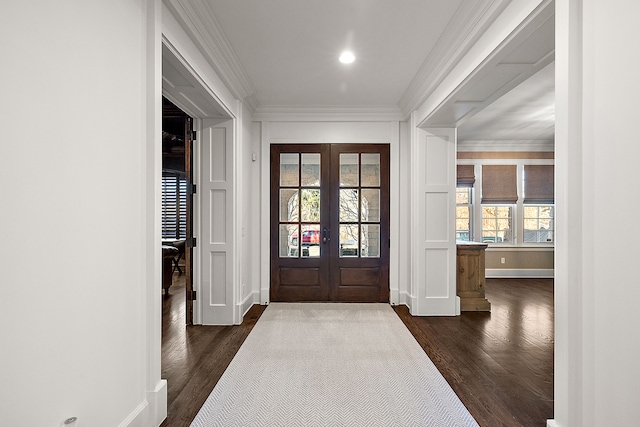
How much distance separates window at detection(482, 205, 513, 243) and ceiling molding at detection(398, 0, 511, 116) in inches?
155

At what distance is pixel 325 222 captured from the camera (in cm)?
509

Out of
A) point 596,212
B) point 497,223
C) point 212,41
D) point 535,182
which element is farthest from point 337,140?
point 535,182

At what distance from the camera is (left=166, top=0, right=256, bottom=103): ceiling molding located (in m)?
2.38

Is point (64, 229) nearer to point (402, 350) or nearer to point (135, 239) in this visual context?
point (135, 239)

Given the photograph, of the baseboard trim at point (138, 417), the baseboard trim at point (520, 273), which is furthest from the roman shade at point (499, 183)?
the baseboard trim at point (138, 417)

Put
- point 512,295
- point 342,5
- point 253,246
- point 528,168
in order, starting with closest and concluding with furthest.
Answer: point 342,5
point 253,246
point 512,295
point 528,168

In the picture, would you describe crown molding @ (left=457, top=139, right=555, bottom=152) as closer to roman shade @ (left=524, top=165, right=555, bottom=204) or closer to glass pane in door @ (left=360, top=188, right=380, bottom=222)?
roman shade @ (left=524, top=165, right=555, bottom=204)

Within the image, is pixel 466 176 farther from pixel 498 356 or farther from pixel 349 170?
pixel 498 356

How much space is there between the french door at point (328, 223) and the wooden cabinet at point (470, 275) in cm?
94

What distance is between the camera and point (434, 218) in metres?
4.57

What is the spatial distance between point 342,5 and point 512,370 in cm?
296

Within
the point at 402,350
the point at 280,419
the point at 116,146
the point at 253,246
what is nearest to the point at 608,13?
the point at 116,146

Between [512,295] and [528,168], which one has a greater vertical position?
[528,168]

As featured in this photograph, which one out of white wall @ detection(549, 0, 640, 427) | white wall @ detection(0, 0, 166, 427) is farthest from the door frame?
white wall @ detection(549, 0, 640, 427)
